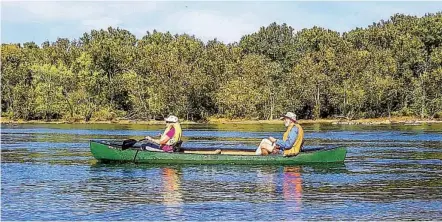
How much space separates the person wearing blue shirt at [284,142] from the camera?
1206 inches

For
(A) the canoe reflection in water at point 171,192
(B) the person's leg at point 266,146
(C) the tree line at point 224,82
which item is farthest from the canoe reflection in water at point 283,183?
(C) the tree line at point 224,82

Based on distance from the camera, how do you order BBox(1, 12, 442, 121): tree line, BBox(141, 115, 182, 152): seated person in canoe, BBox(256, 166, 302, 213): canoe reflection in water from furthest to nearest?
BBox(1, 12, 442, 121): tree line → BBox(141, 115, 182, 152): seated person in canoe → BBox(256, 166, 302, 213): canoe reflection in water

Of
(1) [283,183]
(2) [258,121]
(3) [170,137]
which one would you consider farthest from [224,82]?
(1) [283,183]

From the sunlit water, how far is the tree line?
231 ft

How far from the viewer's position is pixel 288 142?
102 ft

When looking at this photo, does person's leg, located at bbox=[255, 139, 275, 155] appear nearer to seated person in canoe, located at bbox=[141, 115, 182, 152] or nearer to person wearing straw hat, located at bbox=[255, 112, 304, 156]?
person wearing straw hat, located at bbox=[255, 112, 304, 156]

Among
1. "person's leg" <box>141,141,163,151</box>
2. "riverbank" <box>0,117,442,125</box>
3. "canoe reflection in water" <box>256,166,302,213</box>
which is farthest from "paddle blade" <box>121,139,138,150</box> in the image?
"riverbank" <box>0,117,442,125</box>

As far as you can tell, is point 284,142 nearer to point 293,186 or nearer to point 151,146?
point 151,146

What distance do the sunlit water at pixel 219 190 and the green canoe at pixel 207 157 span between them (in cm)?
40

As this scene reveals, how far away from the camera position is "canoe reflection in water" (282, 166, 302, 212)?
2159cm

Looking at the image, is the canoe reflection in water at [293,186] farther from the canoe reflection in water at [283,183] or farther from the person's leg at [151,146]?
the person's leg at [151,146]

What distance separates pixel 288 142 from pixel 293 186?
20.9 ft

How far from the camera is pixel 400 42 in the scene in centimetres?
10794

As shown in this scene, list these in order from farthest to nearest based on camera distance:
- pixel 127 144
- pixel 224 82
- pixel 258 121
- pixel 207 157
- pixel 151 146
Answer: pixel 224 82 < pixel 258 121 < pixel 151 146 < pixel 127 144 < pixel 207 157
